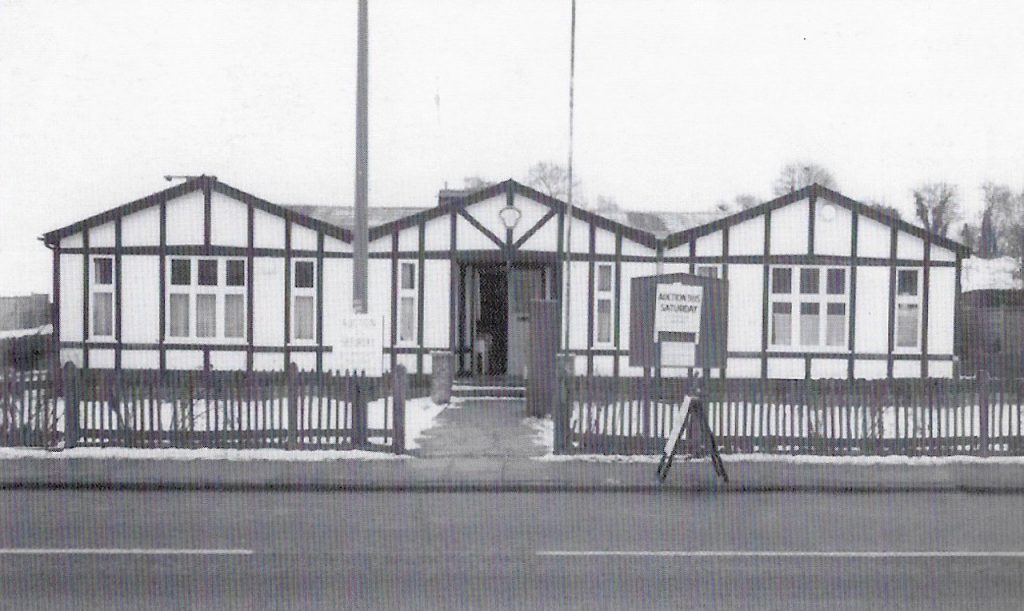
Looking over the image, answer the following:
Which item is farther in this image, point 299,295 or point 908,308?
point 908,308

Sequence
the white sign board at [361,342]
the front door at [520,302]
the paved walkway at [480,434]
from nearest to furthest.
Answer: the white sign board at [361,342], the paved walkway at [480,434], the front door at [520,302]

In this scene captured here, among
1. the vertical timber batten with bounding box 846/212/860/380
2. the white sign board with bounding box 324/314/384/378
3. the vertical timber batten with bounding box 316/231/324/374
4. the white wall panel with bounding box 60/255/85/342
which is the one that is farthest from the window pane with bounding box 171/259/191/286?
the vertical timber batten with bounding box 846/212/860/380

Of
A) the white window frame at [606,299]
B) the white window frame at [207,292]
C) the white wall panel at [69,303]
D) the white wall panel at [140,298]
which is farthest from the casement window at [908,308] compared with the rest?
the white wall panel at [69,303]

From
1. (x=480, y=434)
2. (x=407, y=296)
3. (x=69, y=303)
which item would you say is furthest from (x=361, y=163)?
(x=69, y=303)

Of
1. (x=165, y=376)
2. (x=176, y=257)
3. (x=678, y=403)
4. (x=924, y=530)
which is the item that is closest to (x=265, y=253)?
(x=176, y=257)

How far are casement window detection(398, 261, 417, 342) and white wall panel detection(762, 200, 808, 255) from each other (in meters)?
7.26

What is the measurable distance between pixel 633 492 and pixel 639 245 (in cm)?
941

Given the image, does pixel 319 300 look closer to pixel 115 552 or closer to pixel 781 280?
pixel 781 280

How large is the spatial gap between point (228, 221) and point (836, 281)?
12187 mm

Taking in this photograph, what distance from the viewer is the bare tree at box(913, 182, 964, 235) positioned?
48.1 meters

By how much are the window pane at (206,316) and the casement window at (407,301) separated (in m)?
3.68

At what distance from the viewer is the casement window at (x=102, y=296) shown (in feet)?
62.1

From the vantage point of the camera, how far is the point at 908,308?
19203mm

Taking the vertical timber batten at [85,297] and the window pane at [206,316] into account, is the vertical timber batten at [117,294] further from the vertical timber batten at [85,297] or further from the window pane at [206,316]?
the window pane at [206,316]
